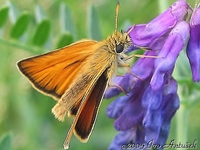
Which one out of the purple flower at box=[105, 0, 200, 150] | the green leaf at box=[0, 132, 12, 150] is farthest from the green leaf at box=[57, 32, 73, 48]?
the green leaf at box=[0, 132, 12, 150]

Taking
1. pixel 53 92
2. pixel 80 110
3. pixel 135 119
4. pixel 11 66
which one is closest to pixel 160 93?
pixel 135 119

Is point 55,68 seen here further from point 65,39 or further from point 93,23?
point 93,23

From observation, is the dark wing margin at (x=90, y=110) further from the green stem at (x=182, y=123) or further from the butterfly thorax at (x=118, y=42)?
the green stem at (x=182, y=123)

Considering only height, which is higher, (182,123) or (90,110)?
(182,123)

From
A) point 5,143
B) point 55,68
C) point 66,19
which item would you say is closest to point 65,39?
point 66,19

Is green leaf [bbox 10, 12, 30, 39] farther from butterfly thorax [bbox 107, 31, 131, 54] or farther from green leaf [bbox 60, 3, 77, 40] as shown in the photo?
butterfly thorax [bbox 107, 31, 131, 54]

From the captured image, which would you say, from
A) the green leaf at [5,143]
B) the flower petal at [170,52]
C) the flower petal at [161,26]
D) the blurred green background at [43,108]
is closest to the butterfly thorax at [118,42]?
the flower petal at [161,26]

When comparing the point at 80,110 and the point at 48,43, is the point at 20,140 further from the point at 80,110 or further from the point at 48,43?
the point at 80,110
